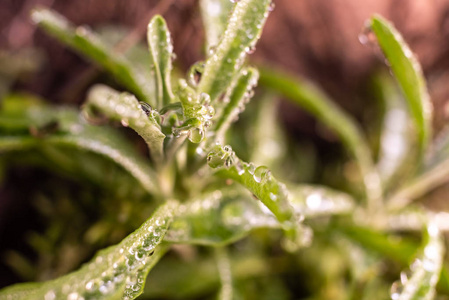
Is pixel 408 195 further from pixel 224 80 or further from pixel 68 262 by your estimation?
A: pixel 68 262

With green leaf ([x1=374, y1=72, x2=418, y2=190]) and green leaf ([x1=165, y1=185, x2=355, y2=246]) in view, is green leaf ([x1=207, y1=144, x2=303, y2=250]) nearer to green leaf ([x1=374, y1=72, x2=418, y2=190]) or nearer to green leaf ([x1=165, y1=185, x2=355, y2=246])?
green leaf ([x1=165, y1=185, x2=355, y2=246])

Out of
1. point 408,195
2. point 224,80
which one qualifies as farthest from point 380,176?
point 224,80

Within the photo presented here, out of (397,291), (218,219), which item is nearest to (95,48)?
(218,219)

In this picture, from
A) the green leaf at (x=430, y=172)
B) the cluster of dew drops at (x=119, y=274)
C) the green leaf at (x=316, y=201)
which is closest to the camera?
the cluster of dew drops at (x=119, y=274)

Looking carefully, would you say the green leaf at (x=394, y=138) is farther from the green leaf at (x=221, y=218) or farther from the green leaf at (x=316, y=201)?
the green leaf at (x=221, y=218)

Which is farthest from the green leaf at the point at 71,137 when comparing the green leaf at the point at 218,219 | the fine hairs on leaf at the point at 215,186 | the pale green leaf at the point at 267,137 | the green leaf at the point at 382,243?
the green leaf at the point at 382,243
